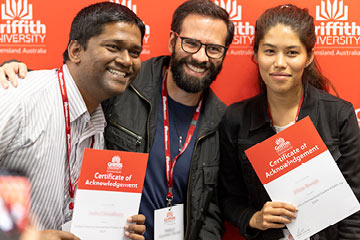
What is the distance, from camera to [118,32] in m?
1.75

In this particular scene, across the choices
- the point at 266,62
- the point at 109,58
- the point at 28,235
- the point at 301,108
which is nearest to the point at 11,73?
the point at 109,58

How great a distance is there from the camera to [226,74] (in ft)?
8.45

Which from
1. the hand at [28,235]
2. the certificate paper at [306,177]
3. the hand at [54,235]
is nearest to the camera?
the hand at [28,235]

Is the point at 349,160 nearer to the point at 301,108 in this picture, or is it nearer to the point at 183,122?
the point at 301,108

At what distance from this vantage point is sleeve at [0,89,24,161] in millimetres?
1451

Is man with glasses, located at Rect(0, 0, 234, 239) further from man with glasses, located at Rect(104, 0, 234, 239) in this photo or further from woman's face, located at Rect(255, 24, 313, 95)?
woman's face, located at Rect(255, 24, 313, 95)

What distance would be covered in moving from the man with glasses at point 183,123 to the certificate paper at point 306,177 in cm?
39

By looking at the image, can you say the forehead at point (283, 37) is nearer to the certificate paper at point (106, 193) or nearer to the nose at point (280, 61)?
the nose at point (280, 61)

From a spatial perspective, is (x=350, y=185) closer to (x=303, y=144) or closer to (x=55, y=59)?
(x=303, y=144)

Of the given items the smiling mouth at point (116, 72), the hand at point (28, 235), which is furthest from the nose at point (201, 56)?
the hand at point (28, 235)

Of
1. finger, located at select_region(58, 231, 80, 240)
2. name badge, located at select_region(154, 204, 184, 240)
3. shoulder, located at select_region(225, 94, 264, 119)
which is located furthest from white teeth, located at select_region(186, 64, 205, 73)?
finger, located at select_region(58, 231, 80, 240)

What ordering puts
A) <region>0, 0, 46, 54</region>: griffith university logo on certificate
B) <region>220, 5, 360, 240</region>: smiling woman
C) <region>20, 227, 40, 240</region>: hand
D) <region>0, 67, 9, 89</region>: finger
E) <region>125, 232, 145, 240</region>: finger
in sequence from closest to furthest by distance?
<region>20, 227, 40, 240</region>: hand
<region>0, 67, 9, 89</region>: finger
<region>125, 232, 145, 240</region>: finger
<region>220, 5, 360, 240</region>: smiling woman
<region>0, 0, 46, 54</region>: griffith university logo on certificate

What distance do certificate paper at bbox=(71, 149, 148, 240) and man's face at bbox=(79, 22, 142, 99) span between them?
32 cm

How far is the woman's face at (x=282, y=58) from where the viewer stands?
1957mm
